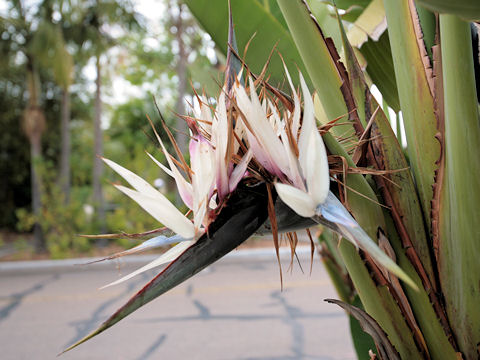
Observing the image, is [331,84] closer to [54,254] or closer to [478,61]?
[478,61]

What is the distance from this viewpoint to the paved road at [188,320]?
360cm

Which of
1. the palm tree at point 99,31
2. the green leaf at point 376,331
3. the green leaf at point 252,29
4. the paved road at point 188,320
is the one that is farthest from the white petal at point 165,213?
the palm tree at point 99,31

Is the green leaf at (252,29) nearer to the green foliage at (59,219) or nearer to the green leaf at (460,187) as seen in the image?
the green leaf at (460,187)

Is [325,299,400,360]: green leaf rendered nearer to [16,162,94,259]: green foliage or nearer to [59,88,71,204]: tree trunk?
[16,162,94,259]: green foliage

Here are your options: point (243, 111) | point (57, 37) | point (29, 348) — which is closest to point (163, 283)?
point (243, 111)

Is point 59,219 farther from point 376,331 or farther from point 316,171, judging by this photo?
point 316,171

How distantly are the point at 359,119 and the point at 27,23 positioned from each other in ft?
30.8

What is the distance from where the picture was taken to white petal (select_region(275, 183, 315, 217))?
359 mm

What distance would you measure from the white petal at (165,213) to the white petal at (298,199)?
0.28 ft

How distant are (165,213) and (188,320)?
4.07m

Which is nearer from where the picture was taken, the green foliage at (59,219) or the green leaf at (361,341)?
the green leaf at (361,341)

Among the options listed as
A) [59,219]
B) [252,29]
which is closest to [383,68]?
[252,29]

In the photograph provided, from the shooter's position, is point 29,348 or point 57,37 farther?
point 57,37

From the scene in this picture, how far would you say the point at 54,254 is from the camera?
7.07 metres
